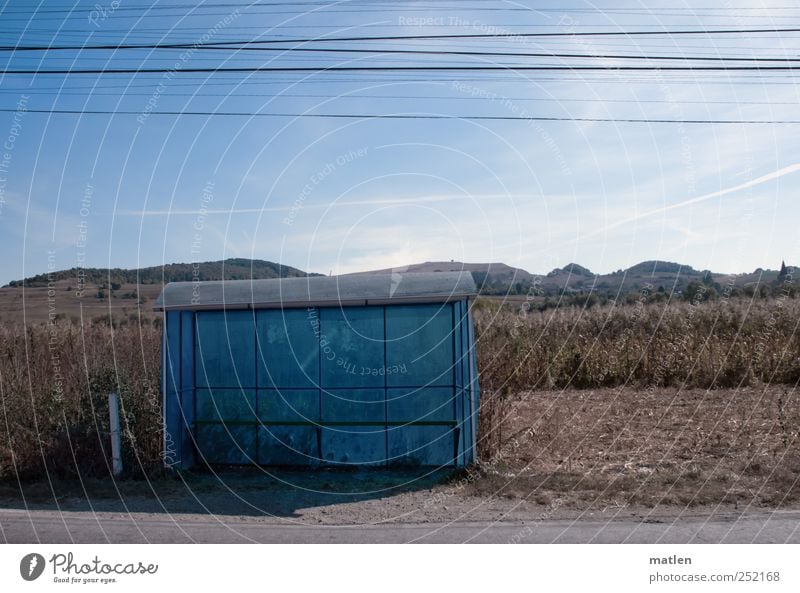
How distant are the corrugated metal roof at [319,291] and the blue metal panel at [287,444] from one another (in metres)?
2.16

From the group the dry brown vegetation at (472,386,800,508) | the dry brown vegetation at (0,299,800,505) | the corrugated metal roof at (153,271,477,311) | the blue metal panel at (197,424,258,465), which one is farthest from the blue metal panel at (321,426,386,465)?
the corrugated metal roof at (153,271,477,311)

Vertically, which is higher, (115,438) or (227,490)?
(115,438)

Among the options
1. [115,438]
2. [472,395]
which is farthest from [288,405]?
[472,395]

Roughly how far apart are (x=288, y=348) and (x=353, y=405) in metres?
1.50

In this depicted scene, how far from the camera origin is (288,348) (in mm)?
13281

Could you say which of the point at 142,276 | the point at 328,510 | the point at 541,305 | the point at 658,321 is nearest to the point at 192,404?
the point at 328,510

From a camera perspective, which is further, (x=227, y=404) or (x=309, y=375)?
(x=227, y=404)

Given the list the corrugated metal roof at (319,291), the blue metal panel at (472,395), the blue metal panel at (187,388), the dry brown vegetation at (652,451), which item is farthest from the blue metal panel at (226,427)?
the dry brown vegetation at (652,451)

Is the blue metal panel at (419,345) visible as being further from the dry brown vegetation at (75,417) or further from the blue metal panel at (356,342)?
the dry brown vegetation at (75,417)

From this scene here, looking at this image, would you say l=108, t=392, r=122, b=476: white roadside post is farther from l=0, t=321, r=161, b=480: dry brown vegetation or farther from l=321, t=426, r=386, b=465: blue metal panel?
l=321, t=426, r=386, b=465: blue metal panel

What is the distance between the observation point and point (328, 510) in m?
10.2

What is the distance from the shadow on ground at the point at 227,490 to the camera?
33.2 feet

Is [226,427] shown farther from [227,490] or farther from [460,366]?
[460,366]
